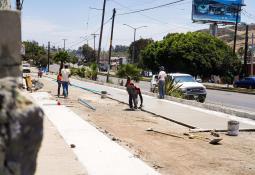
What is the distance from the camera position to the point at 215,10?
94.8 metres

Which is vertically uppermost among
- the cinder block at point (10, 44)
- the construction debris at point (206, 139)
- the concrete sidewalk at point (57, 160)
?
the cinder block at point (10, 44)

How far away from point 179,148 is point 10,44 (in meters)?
8.29

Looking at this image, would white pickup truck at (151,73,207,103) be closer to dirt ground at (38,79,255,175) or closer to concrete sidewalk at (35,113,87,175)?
dirt ground at (38,79,255,175)

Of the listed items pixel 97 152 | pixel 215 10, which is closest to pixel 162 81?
pixel 97 152

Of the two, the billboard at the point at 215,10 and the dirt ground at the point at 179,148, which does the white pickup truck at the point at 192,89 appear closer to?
the dirt ground at the point at 179,148

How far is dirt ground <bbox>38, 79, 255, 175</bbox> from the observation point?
9250 mm

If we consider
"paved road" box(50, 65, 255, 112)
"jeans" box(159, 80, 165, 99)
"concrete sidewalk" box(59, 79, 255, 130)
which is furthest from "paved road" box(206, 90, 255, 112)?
"concrete sidewalk" box(59, 79, 255, 130)

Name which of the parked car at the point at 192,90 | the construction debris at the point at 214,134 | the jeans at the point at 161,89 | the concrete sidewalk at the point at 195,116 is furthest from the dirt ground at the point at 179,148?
the parked car at the point at 192,90

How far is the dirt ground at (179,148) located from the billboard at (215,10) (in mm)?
78390

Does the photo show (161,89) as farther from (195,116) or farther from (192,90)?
(195,116)

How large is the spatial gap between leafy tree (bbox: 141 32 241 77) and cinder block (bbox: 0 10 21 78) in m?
63.1

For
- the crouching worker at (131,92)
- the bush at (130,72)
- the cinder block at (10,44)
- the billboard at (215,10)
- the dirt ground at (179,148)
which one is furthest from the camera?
the billboard at (215,10)

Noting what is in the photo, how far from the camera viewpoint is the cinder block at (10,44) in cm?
331

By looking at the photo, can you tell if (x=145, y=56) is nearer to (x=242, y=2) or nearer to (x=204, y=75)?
(x=204, y=75)
